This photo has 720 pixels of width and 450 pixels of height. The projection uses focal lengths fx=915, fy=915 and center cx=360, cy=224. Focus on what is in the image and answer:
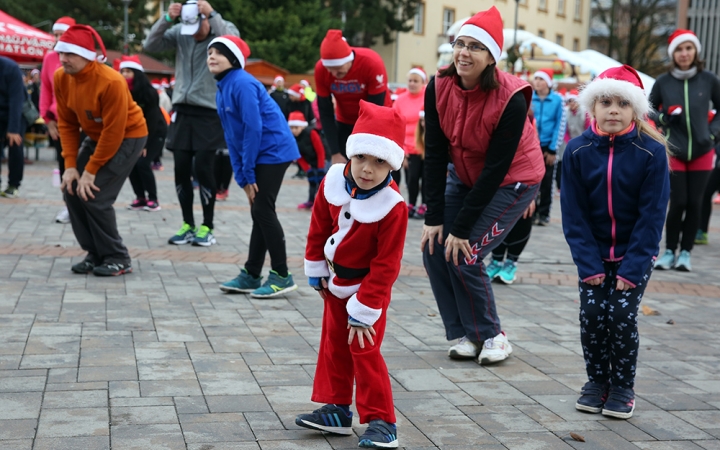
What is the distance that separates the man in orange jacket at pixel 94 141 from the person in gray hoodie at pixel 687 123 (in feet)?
15.7

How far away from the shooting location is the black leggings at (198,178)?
8789mm

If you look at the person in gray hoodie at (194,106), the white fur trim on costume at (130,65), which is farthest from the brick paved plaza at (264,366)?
the white fur trim on costume at (130,65)

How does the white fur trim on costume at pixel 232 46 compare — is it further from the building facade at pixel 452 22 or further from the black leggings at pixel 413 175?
the building facade at pixel 452 22

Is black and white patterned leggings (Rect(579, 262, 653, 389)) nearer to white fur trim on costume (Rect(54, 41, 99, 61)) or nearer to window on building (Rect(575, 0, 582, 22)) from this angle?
white fur trim on costume (Rect(54, 41, 99, 61))

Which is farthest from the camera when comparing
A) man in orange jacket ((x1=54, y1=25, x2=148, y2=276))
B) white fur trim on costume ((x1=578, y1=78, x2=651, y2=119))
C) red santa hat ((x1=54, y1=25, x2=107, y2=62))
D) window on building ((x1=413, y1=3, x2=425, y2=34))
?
window on building ((x1=413, y1=3, x2=425, y2=34))

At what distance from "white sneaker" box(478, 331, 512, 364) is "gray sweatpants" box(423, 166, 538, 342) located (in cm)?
4

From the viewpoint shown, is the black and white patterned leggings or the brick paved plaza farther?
the black and white patterned leggings

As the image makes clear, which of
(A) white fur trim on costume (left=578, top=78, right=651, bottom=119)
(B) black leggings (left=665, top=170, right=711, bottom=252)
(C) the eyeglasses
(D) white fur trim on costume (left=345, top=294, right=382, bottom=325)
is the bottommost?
(B) black leggings (left=665, top=170, right=711, bottom=252)

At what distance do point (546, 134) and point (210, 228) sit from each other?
16.6 feet

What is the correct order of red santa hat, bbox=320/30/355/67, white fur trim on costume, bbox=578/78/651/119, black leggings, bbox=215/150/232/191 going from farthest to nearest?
black leggings, bbox=215/150/232/191
red santa hat, bbox=320/30/355/67
white fur trim on costume, bbox=578/78/651/119

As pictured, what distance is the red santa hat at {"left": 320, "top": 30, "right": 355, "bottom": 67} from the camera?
7066mm

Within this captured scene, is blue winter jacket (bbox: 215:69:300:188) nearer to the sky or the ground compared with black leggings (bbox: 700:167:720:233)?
nearer to the sky

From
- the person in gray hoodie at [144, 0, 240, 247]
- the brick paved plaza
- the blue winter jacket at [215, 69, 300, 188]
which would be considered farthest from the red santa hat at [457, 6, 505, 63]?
the person in gray hoodie at [144, 0, 240, 247]

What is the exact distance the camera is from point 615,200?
13.7 feet
